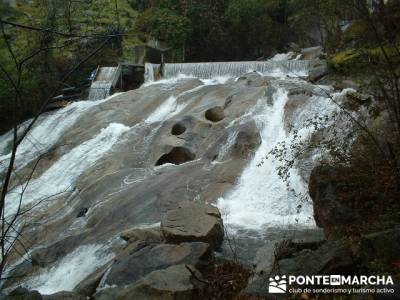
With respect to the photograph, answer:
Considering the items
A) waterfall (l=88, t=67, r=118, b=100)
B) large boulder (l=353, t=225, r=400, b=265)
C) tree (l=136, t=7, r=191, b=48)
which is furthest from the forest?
tree (l=136, t=7, r=191, b=48)

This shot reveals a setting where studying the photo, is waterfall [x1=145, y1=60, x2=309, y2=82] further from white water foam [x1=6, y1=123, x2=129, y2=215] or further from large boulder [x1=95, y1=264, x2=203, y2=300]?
large boulder [x1=95, y1=264, x2=203, y2=300]

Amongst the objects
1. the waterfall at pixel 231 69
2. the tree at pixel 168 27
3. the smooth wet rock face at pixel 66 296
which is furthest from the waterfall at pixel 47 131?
the smooth wet rock face at pixel 66 296

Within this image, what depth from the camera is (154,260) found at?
6.25 meters

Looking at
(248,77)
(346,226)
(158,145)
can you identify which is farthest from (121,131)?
(346,226)

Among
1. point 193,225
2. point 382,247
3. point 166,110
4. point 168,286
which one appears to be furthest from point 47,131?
point 382,247

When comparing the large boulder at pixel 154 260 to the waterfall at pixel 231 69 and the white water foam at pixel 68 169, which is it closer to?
the white water foam at pixel 68 169

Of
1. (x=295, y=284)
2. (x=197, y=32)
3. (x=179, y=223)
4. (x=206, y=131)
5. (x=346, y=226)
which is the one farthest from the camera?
(x=197, y=32)

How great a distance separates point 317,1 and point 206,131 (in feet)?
36.1

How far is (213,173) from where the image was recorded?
33.1 ft

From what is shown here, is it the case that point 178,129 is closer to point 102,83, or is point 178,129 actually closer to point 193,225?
point 193,225

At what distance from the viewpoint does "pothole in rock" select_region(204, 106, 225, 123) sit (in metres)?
12.6

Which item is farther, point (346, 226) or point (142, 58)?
point (142, 58)

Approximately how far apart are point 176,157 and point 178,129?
116cm

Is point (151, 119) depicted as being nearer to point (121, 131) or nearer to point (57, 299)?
point (121, 131)
